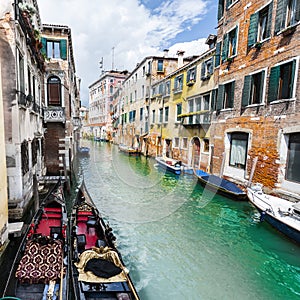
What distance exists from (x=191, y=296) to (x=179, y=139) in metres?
12.8

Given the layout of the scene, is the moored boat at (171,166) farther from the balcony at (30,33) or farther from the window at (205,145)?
Result: the balcony at (30,33)

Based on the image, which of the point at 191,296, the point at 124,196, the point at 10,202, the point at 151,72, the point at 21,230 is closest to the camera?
the point at 191,296

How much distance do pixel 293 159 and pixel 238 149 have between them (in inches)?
108

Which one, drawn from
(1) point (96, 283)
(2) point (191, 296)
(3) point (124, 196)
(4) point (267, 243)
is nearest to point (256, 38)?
(4) point (267, 243)

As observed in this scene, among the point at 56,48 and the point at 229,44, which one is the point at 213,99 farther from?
the point at 56,48

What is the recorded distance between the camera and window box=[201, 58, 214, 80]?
12422mm

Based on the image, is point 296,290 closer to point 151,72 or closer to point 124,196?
point 124,196

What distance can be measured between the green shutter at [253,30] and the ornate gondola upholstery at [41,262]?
9346 millimetres

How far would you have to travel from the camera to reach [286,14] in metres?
7.35

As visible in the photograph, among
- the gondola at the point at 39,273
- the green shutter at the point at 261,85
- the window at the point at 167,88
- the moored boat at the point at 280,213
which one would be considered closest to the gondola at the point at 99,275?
the gondola at the point at 39,273

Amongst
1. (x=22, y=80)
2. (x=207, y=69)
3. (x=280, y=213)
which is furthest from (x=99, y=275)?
(x=207, y=69)

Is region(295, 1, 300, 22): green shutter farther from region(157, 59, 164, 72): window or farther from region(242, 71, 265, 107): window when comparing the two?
region(157, 59, 164, 72): window

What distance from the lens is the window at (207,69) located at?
12422 millimetres

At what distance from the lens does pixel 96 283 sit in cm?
323
